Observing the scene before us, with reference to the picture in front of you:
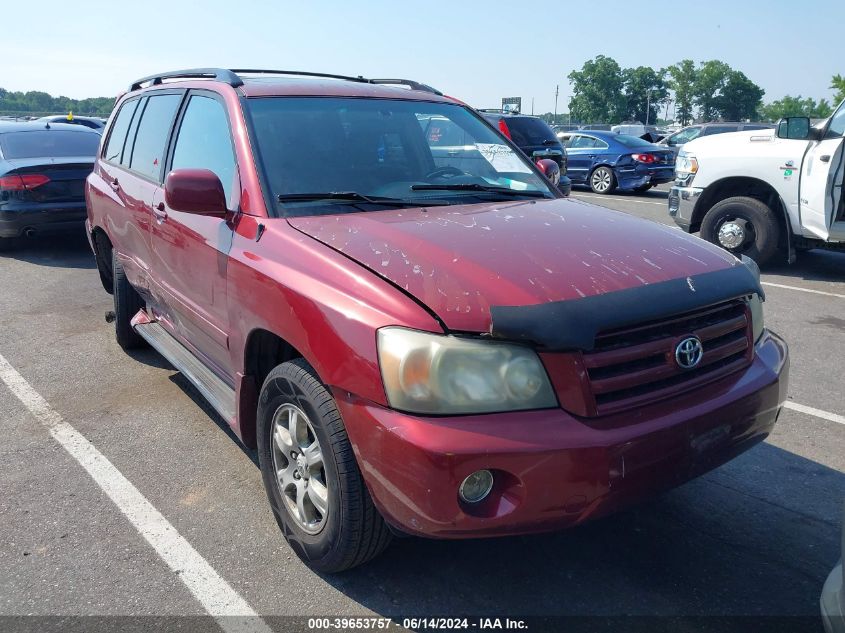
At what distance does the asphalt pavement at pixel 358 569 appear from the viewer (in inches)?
105

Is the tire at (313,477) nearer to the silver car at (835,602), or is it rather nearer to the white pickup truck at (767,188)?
the silver car at (835,602)

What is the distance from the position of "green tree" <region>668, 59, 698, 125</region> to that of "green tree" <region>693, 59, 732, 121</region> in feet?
3.16

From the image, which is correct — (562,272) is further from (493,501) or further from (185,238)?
(185,238)

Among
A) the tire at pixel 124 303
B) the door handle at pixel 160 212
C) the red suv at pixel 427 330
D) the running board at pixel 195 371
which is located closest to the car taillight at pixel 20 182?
the tire at pixel 124 303

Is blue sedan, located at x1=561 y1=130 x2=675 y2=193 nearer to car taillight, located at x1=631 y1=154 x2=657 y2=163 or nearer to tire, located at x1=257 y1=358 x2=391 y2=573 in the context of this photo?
car taillight, located at x1=631 y1=154 x2=657 y2=163

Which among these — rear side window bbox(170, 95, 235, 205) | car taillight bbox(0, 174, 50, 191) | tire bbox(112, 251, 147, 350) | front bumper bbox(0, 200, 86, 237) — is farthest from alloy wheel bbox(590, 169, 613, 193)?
rear side window bbox(170, 95, 235, 205)

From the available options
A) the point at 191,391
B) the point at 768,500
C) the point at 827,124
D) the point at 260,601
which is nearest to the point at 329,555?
the point at 260,601

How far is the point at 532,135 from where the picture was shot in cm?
1430

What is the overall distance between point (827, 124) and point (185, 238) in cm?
649

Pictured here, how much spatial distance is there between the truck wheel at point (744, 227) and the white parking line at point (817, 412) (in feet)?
12.1

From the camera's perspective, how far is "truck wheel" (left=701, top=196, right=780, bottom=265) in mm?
7844

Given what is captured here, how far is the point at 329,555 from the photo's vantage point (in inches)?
103

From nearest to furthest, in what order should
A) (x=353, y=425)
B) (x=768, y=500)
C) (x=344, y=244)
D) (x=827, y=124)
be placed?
(x=353, y=425)
(x=344, y=244)
(x=768, y=500)
(x=827, y=124)

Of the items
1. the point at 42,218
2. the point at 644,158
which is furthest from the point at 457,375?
the point at 644,158
